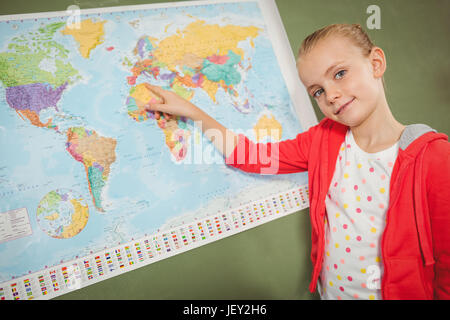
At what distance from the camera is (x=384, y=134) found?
677mm

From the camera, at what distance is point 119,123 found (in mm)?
750

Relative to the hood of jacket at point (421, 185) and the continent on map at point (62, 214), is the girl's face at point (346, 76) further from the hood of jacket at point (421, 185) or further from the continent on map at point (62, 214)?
the continent on map at point (62, 214)

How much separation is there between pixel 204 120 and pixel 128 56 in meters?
0.31

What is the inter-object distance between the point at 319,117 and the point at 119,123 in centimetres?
76

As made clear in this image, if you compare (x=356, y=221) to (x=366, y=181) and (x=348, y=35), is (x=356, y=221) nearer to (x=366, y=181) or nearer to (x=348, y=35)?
(x=366, y=181)

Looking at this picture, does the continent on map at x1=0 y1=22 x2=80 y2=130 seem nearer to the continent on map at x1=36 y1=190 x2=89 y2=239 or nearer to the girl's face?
the continent on map at x1=36 y1=190 x2=89 y2=239

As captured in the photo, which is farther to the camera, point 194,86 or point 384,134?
point 194,86

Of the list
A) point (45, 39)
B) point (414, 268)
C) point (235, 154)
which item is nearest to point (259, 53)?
point (235, 154)

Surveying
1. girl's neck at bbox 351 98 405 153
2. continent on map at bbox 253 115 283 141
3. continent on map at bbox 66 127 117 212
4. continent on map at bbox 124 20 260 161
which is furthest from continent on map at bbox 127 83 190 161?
girl's neck at bbox 351 98 405 153

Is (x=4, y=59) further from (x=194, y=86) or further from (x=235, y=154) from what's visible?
(x=235, y=154)

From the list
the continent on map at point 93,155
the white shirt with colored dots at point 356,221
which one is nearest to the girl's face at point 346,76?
the white shirt with colored dots at point 356,221

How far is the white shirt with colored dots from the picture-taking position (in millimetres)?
659

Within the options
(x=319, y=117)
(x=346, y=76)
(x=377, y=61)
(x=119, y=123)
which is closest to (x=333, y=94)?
(x=346, y=76)
